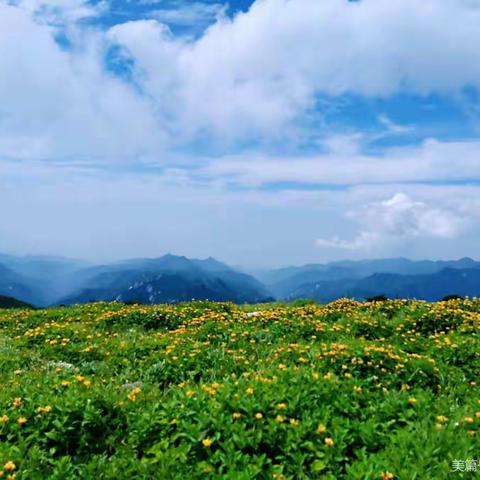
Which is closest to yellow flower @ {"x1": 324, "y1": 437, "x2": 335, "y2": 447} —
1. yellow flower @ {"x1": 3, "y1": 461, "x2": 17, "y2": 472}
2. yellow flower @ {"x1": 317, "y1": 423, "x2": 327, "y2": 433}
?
yellow flower @ {"x1": 317, "y1": 423, "x2": 327, "y2": 433}

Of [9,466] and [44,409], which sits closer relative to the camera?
[9,466]

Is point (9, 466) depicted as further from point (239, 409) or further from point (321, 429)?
point (321, 429)

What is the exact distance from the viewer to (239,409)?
7188 mm

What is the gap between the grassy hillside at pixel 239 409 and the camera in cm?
623

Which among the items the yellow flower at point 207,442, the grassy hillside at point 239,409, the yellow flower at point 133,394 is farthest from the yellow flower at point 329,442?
the yellow flower at point 133,394

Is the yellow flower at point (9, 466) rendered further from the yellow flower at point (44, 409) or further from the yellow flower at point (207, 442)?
the yellow flower at point (207, 442)

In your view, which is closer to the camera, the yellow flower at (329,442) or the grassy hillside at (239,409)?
the grassy hillside at (239,409)

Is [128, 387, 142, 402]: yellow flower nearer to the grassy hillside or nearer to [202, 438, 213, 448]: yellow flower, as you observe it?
the grassy hillside

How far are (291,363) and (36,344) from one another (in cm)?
689

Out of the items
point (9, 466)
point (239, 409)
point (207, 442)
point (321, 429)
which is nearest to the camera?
point (9, 466)

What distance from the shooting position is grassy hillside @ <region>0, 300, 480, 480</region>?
245 inches

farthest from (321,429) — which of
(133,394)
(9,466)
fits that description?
(9,466)

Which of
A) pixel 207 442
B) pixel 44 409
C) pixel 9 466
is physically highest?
pixel 44 409

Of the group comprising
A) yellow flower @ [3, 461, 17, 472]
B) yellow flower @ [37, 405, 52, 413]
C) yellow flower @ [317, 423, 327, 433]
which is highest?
yellow flower @ [37, 405, 52, 413]
